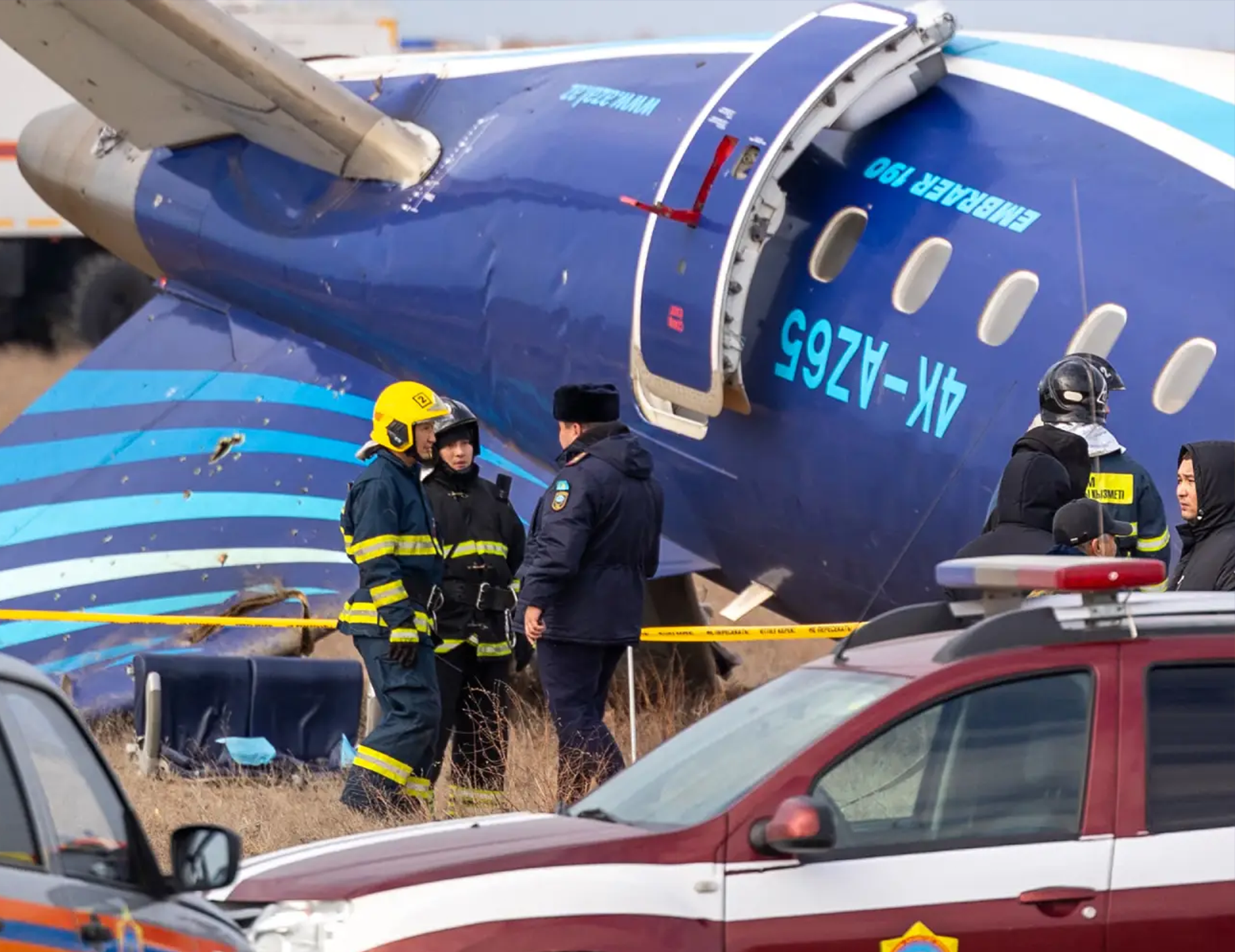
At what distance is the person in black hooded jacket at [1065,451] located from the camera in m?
7.73

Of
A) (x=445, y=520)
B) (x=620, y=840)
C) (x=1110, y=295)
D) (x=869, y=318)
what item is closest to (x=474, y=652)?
(x=445, y=520)

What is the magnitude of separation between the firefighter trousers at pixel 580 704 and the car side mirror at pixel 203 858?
173 inches

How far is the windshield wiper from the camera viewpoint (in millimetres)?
5547

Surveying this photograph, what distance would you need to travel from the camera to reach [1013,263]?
9.83m

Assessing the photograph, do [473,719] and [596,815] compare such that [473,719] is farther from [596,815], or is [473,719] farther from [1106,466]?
[596,815]

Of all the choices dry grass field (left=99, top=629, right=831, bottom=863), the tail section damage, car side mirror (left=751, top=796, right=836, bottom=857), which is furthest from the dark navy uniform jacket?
car side mirror (left=751, top=796, right=836, bottom=857)

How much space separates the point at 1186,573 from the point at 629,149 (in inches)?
217

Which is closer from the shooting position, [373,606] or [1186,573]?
[1186,573]

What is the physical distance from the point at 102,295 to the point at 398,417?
76.0ft

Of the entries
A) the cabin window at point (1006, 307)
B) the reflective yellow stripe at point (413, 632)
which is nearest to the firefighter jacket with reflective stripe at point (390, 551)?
the reflective yellow stripe at point (413, 632)

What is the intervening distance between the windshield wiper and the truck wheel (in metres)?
26.4

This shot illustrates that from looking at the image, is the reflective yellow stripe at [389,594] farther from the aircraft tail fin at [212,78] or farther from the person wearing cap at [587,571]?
the aircraft tail fin at [212,78]

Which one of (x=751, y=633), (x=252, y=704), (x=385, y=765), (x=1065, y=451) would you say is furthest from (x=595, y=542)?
(x=252, y=704)

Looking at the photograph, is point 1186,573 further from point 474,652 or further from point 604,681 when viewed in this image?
point 474,652
